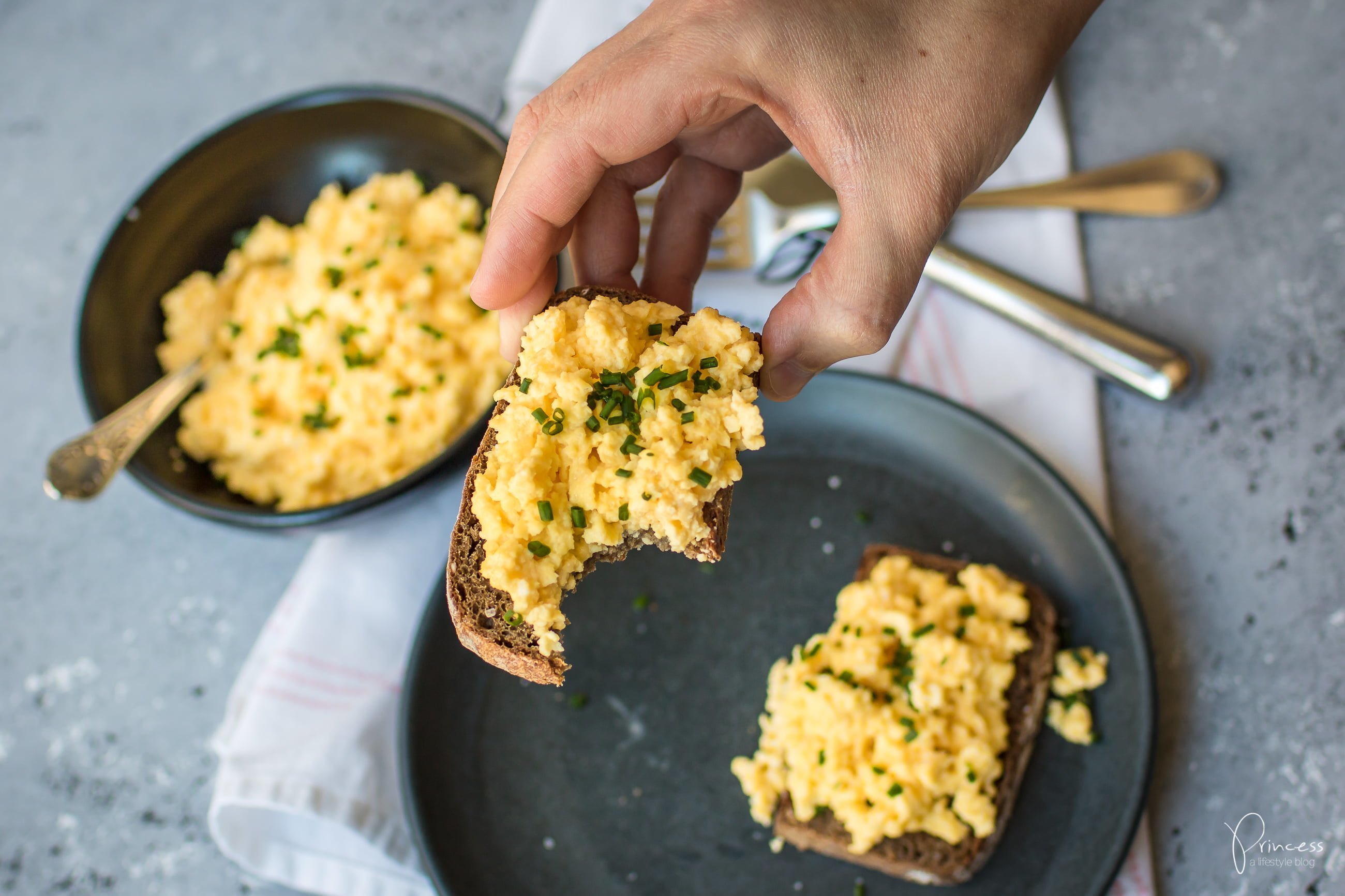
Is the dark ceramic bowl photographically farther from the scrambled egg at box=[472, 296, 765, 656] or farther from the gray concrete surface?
the scrambled egg at box=[472, 296, 765, 656]

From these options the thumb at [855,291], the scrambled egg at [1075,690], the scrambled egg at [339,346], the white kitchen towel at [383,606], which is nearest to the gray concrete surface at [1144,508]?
the white kitchen towel at [383,606]

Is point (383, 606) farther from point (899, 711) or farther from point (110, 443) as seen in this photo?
point (899, 711)

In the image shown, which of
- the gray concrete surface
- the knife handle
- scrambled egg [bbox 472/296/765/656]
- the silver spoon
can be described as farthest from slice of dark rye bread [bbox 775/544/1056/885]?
the silver spoon

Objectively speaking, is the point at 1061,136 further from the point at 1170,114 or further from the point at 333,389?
the point at 333,389

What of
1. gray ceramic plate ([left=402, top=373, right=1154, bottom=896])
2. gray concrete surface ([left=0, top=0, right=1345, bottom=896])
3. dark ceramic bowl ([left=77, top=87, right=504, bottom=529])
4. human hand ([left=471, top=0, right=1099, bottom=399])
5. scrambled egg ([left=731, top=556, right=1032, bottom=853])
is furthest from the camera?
dark ceramic bowl ([left=77, top=87, right=504, bottom=529])

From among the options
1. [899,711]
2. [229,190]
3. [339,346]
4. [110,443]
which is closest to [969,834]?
[899,711]

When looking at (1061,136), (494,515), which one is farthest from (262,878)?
(1061,136)

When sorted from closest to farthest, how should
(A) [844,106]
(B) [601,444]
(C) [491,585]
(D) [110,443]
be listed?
1. (A) [844,106]
2. (B) [601,444]
3. (C) [491,585]
4. (D) [110,443]
